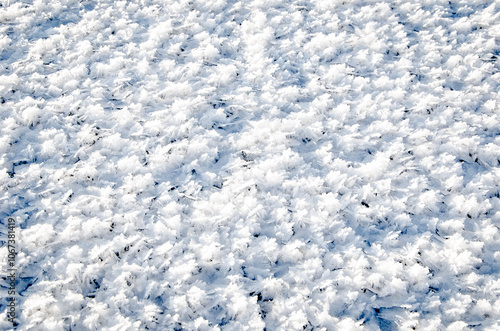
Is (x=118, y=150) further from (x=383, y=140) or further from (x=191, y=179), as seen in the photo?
(x=383, y=140)

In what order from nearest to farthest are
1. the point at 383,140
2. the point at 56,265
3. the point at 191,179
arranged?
the point at 56,265
the point at 191,179
the point at 383,140

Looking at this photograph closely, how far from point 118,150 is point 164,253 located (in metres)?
0.88

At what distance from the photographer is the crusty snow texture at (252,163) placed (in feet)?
5.59

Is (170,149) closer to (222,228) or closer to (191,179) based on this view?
(191,179)

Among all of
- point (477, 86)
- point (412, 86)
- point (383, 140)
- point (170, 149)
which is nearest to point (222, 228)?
point (170, 149)

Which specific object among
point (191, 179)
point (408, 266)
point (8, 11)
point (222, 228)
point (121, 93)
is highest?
point (8, 11)

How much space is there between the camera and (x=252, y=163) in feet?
7.37

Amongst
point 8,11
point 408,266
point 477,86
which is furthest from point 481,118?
point 8,11

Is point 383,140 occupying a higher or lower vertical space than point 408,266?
higher

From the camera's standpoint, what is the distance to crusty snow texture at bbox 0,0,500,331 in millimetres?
1705

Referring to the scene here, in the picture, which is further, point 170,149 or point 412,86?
point 412,86

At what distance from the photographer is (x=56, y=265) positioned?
1.76m

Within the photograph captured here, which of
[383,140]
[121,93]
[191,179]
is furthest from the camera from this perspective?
[121,93]

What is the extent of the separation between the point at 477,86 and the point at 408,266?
5.77 ft
